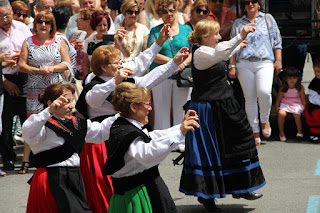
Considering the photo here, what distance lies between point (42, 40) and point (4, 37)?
70cm

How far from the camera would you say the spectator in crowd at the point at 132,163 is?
13.4 ft

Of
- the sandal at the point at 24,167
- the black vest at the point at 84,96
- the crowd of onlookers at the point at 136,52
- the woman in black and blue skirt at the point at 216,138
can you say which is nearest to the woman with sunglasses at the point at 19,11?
the crowd of onlookers at the point at 136,52

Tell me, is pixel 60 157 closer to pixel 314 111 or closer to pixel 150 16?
pixel 150 16

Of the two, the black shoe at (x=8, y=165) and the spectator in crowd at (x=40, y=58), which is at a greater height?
the spectator in crowd at (x=40, y=58)

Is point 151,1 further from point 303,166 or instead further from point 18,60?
point 303,166

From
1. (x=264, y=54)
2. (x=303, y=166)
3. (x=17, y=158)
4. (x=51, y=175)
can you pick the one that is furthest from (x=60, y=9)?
(x=51, y=175)

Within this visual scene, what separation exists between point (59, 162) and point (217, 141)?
1.78m

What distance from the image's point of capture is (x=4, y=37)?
8.05 meters

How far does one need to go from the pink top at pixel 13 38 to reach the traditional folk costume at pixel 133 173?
422 cm

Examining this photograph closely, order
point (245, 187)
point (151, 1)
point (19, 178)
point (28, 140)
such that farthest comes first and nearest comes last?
point (151, 1) → point (19, 178) → point (245, 187) → point (28, 140)

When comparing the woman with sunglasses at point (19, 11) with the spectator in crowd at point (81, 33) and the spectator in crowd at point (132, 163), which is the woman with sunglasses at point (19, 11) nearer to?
the spectator in crowd at point (81, 33)

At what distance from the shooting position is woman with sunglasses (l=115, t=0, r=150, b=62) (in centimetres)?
831

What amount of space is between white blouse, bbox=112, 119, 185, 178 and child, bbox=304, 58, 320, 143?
→ 5.49m

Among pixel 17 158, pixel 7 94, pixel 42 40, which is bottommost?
pixel 17 158
